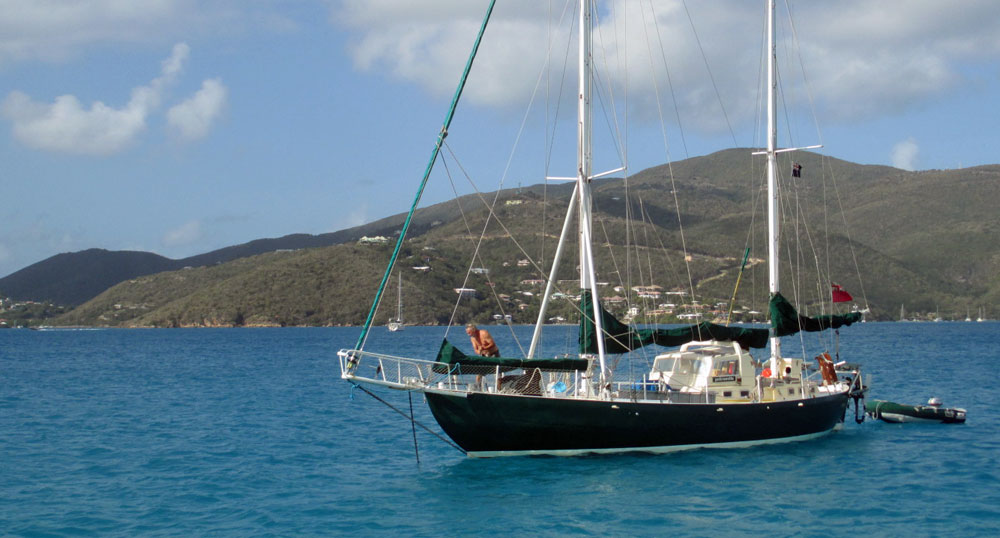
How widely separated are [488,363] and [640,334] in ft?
17.3

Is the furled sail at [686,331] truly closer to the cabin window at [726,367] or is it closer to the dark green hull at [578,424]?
the cabin window at [726,367]

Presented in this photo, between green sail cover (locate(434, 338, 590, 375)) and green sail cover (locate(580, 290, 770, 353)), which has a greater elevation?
green sail cover (locate(580, 290, 770, 353))

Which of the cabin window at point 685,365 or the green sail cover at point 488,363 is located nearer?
the green sail cover at point 488,363

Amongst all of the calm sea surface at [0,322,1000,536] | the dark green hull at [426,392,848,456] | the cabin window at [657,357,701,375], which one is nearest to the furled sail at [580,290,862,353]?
the cabin window at [657,357,701,375]

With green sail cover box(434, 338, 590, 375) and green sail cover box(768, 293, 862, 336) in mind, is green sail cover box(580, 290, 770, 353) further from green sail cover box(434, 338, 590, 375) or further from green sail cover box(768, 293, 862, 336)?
green sail cover box(434, 338, 590, 375)

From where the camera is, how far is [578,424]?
23.6 metres

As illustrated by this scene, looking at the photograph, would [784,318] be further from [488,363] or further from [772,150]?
[488,363]

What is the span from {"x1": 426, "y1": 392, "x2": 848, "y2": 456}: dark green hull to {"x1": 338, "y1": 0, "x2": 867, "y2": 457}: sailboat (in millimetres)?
32

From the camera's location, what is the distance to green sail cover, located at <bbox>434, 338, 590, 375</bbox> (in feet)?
76.2

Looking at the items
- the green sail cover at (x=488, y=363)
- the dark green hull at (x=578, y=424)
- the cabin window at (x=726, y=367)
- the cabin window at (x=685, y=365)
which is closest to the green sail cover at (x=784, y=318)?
the cabin window at (x=726, y=367)

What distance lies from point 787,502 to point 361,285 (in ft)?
582

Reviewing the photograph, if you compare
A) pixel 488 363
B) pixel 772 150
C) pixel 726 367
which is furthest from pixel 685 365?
pixel 772 150

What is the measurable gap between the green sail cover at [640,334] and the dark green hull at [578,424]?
2.21 m

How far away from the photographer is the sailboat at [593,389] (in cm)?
2327
